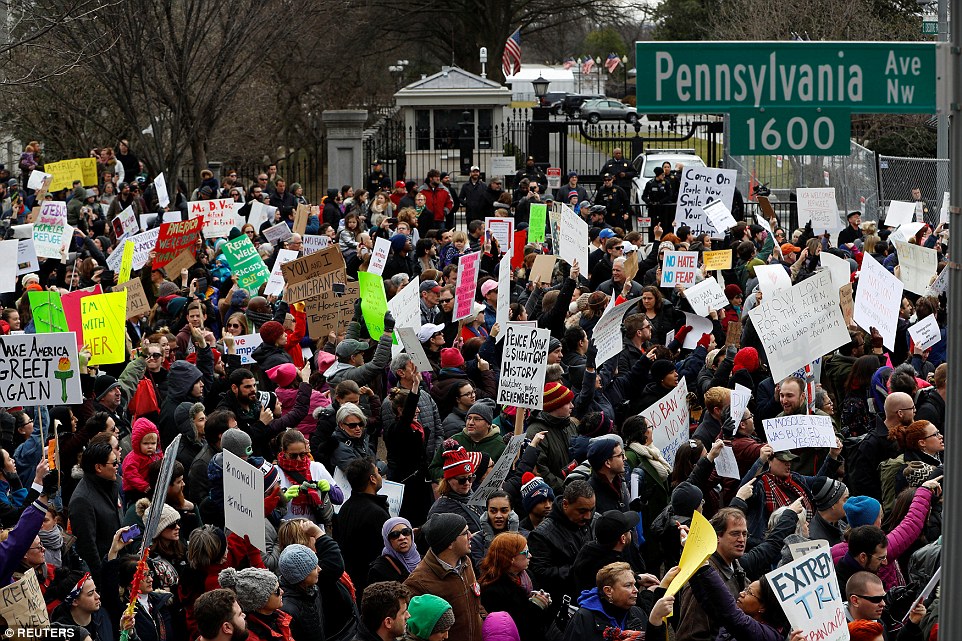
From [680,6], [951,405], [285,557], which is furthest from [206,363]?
[680,6]

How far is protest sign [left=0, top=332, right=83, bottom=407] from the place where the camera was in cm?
896

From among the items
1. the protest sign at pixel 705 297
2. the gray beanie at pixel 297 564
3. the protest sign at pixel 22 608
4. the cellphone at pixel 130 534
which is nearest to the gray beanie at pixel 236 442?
the cellphone at pixel 130 534

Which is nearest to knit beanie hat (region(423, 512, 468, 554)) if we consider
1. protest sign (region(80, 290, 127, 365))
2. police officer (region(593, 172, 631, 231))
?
protest sign (region(80, 290, 127, 365))

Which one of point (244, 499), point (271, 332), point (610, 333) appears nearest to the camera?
point (244, 499)

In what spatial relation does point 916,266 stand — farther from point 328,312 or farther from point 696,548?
point 696,548

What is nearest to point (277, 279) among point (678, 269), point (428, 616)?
point (678, 269)

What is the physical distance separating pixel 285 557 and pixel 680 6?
55776mm

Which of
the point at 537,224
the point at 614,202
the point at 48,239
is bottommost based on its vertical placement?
the point at 48,239

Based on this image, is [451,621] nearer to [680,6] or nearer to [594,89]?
[680,6]

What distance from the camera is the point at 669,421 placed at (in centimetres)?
909

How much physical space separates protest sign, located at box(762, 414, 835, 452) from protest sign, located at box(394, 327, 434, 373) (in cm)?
300

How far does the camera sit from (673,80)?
236 inches

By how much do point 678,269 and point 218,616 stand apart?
30.1 ft

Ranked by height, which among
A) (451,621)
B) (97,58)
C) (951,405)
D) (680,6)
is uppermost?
(680,6)
